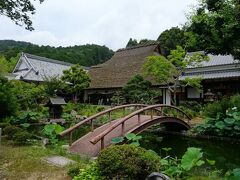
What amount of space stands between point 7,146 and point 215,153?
766 cm

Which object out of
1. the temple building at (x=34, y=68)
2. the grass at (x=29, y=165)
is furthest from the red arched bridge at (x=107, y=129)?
the temple building at (x=34, y=68)

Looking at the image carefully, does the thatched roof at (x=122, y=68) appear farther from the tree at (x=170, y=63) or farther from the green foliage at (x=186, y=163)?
the green foliage at (x=186, y=163)

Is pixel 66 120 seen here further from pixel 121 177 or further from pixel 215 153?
pixel 121 177

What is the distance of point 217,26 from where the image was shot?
9109 mm

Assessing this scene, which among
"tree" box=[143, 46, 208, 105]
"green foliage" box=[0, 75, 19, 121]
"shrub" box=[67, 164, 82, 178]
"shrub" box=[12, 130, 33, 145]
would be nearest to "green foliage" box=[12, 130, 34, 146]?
"shrub" box=[12, 130, 33, 145]

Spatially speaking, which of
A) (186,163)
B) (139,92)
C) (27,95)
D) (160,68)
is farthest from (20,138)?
(139,92)

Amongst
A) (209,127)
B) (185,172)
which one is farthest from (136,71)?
(185,172)

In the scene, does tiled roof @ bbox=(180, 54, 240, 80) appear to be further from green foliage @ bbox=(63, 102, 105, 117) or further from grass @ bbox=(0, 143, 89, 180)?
grass @ bbox=(0, 143, 89, 180)

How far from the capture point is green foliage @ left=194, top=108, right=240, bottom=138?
1273cm

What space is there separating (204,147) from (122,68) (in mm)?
19812

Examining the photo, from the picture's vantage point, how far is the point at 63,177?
18.7ft

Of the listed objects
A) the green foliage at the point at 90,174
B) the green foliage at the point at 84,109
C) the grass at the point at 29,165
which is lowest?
the grass at the point at 29,165

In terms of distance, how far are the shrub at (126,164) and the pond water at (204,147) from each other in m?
5.09

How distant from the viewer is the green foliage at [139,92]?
22047 mm
